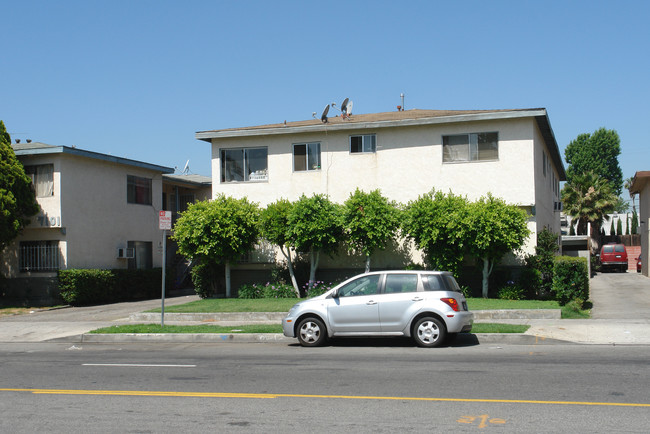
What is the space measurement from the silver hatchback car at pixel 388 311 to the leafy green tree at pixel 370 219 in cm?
793

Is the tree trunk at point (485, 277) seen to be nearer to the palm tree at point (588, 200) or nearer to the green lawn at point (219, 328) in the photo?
the green lawn at point (219, 328)

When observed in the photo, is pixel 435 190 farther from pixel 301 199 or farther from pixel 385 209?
pixel 301 199

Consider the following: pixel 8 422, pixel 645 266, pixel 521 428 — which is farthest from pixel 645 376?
pixel 645 266

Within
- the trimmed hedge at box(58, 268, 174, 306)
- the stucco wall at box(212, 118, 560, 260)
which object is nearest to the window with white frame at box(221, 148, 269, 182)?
the stucco wall at box(212, 118, 560, 260)

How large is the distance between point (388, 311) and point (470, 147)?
445 inches

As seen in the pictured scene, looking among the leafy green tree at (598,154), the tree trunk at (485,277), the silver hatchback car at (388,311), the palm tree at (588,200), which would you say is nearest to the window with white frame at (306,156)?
the tree trunk at (485,277)

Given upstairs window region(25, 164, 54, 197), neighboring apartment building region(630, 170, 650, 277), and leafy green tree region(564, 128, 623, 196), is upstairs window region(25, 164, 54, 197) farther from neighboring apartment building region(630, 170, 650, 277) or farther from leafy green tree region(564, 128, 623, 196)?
leafy green tree region(564, 128, 623, 196)

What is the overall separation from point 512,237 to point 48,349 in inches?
540

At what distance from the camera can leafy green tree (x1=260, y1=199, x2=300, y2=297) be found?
70.9 feet

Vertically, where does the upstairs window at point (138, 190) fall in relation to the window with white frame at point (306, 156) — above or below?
below

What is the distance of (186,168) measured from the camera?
→ 1688 inches

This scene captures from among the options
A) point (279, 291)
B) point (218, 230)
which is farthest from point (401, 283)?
point (279, 291)

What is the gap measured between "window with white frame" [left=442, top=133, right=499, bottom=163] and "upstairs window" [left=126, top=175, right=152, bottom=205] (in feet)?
49.0

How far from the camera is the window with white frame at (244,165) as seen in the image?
80.9 ft
